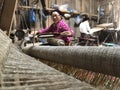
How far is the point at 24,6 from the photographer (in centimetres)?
666

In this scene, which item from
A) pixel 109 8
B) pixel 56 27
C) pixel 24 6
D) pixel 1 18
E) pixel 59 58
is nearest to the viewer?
pixel 59 58

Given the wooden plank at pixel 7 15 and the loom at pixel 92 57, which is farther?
the wooden plank at pixel 7 15

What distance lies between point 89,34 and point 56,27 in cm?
303

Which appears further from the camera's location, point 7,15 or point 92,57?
point 7,15

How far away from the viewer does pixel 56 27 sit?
3.99 metres

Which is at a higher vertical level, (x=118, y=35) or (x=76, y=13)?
(x=76, y=13)

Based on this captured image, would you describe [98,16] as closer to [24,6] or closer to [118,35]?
[118,35]

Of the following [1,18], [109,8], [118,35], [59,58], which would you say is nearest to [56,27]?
[1,18]

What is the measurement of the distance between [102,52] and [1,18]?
0.87 m

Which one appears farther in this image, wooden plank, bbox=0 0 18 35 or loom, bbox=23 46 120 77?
wooden plank, bbox=0 0 18 35

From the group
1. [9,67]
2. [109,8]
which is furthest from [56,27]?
[109,8]

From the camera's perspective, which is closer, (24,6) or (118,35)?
(24,6)

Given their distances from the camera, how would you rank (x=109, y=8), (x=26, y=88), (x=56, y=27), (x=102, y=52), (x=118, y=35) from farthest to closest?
(x=109, y=8)
(x=118, y=35)
(x=56, y=27)
(x=102, y=52)
(x=26, y=88)

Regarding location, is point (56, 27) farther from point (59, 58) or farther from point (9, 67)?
point (9, 67)
